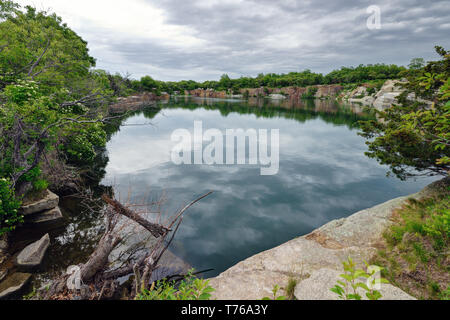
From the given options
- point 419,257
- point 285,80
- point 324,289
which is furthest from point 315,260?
point 285,80

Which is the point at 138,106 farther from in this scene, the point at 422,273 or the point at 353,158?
the point at 353,158

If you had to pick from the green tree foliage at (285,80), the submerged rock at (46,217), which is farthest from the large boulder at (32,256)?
the green tree foliage at (285,80)

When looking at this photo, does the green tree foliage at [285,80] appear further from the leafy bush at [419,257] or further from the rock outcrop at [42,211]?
the leafy bush at [419,257]

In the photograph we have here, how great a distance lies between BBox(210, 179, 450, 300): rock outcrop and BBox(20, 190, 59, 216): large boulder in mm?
9938

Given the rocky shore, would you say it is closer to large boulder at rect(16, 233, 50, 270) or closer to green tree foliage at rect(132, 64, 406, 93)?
large boulder at rect(16, 233, 50, 270)

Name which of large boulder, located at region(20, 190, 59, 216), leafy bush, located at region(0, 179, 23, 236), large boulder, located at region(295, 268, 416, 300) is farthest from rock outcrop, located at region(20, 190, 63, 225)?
large boulder, located at region(295, 268, 416, 300)

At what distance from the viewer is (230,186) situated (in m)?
17.0

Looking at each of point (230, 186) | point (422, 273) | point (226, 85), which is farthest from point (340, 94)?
point (422, 273)

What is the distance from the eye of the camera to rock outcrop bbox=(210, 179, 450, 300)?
5102 mm

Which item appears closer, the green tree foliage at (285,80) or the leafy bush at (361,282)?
the leafy bush at (361,282)

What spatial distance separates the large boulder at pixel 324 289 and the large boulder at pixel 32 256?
30.2 feet

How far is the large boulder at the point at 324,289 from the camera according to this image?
176 inches

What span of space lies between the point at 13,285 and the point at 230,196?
36.6 ft

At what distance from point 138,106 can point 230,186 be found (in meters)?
9.33
